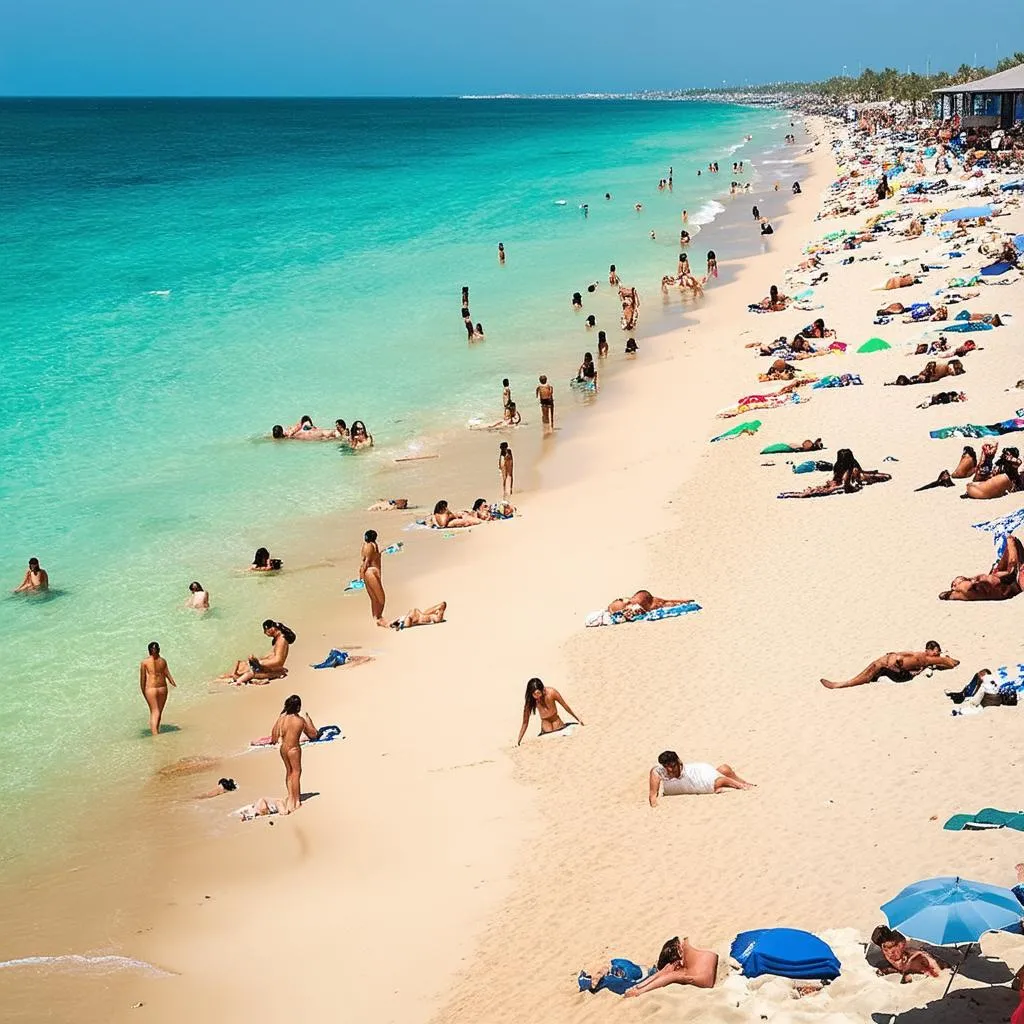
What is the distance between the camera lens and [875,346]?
81.4 ft

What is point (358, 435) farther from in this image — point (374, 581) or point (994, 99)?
point (994, 99)

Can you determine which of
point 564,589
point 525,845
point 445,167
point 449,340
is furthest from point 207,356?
point 445,167

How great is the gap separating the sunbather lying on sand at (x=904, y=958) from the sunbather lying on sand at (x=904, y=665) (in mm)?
4328

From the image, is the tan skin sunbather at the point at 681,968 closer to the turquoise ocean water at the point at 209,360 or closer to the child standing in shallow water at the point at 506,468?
the turquoise ocean water at the point at 209,360

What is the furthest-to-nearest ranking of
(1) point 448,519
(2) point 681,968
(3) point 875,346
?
(3) point 875,346
(1) point 448,519
(2) point 681,968

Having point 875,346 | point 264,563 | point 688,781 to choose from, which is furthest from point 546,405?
point 688,781

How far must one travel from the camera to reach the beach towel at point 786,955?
7207 mm

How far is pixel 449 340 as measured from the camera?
3272cm

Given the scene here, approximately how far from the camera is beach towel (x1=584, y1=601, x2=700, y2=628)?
1401 cm

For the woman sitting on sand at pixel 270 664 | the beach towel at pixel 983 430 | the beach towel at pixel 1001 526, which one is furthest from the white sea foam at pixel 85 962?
the beach towel at pixel 983 430

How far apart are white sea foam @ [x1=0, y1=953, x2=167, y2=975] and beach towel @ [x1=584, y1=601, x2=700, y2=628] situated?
6.78 m

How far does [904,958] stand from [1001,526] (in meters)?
8.42

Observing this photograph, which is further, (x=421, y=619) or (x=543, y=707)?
(x=421, y=619)

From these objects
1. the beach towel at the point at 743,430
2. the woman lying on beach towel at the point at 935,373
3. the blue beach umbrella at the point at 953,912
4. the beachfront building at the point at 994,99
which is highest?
the beachfront building at the point at 994,99
